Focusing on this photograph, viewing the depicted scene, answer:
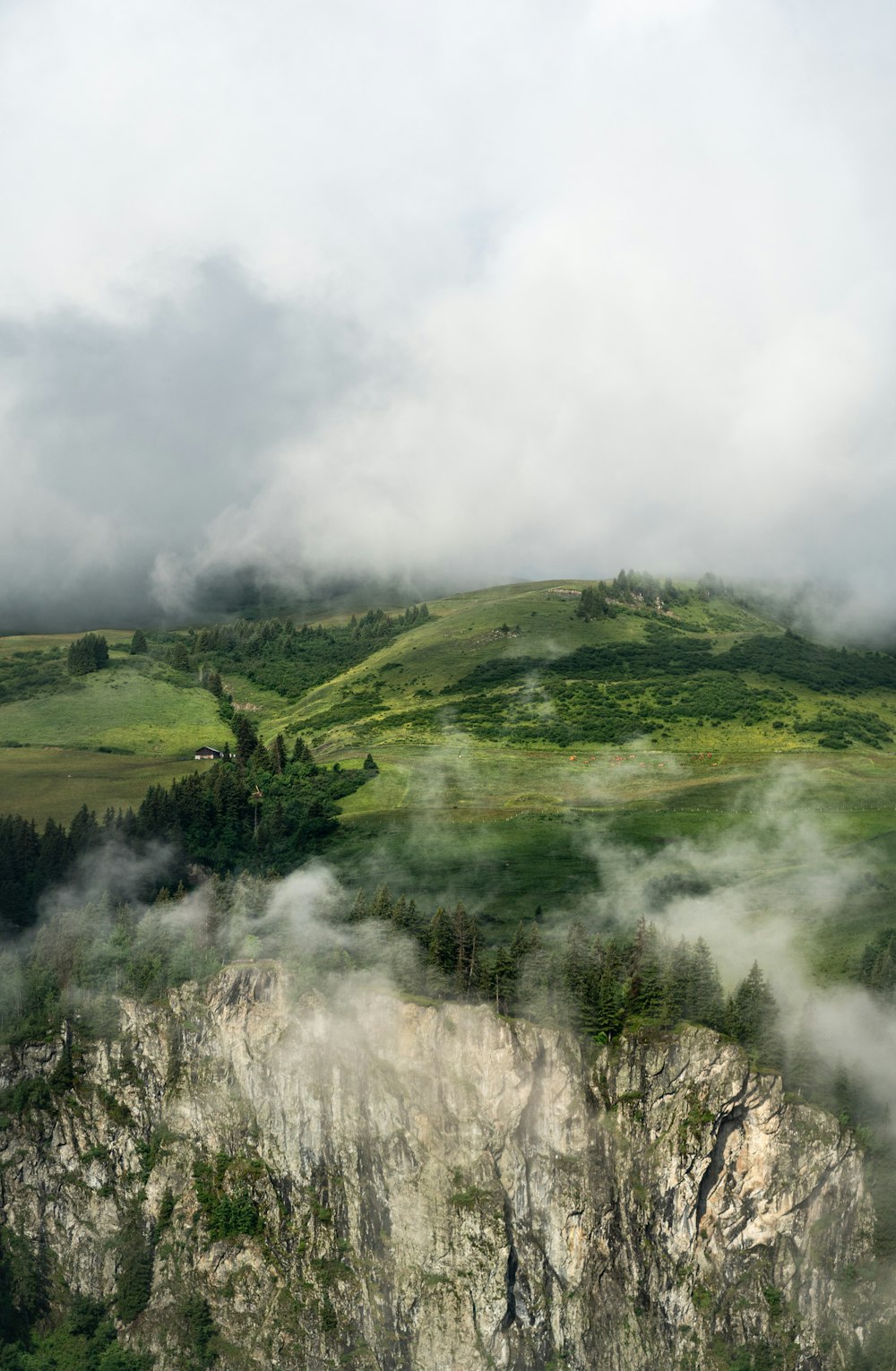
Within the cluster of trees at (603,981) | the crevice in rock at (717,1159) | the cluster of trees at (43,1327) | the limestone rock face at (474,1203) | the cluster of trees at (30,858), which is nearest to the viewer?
the limestone rock face at (474,1203)

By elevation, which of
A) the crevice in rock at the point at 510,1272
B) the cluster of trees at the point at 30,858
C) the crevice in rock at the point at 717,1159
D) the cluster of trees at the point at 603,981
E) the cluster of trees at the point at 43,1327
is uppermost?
the cluster of trees at the point at 30,858

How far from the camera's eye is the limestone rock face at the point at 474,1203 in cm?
13375

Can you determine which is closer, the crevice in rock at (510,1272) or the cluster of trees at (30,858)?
the crevice in rock at (510,1272)

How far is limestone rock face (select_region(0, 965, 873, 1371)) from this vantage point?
13375 cm

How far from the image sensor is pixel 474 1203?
13825 cm

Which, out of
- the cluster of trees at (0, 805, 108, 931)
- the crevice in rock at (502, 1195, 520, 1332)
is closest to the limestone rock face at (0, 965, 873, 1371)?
the crevice in rock at (502, 1195, 520, 1332)

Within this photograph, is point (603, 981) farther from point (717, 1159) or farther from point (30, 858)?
point (30, 858)

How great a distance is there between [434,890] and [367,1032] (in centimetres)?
3665

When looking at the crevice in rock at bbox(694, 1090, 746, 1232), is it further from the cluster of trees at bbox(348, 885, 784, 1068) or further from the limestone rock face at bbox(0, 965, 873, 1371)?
the cluster of trees at bbox(348, 885, 784, 1068)

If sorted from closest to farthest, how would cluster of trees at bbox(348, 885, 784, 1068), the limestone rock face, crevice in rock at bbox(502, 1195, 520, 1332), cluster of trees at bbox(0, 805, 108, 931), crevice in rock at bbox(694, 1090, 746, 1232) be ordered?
the limestone rock face
crevice in rock at bbox(694, 1090, 746, 1232)
crevice in rock at bbox(502, 1195, 520, 1332)
cluster of trees at bbox(348, 885, 784, 1068)
cluster of trees at bbox(0, 805, 108, 931)

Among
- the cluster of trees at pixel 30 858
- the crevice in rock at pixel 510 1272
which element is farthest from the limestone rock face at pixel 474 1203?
the cluster of trees at pixel 30 858

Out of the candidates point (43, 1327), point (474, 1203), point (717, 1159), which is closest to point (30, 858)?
point (43, 1327)

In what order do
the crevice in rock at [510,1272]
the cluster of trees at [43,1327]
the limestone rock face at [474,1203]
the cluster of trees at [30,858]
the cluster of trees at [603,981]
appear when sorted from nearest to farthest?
the limestone rock face at [474,1203], the crevice in rock at [510,1272], the cluster of trees at [603,981], the cluster of trees at [43,1327], the cluster of trees at [30,858]

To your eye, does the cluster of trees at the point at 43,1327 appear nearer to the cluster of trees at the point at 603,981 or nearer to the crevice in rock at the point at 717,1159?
the cluster of trees at the point at 603,981
